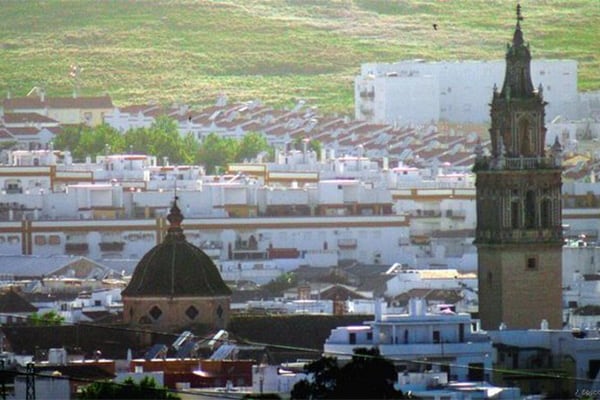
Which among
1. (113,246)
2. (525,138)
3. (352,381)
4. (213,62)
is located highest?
(213,62)

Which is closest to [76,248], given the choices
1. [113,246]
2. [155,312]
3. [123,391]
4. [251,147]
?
[113,246]

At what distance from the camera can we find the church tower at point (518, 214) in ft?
263

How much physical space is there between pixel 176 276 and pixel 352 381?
2285 cm

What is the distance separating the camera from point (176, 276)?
79.2 meters

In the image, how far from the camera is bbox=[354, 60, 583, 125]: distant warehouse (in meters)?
165

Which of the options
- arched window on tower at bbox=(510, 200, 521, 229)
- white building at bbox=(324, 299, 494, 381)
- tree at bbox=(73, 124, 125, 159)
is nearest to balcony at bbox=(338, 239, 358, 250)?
tree at bbox=(73, 124, 125, 159)

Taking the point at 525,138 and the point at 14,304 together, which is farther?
the point at 14,304

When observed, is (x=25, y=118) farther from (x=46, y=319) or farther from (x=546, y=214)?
(x=46, y=319)

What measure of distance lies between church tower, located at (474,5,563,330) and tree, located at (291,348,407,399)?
818 inches

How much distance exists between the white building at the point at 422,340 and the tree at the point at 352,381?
10.3 m

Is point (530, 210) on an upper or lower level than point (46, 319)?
upper

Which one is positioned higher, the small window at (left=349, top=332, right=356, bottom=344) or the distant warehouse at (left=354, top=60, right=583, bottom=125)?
the distant warehouse at (left=354, top=60, right=583, bottom=125)

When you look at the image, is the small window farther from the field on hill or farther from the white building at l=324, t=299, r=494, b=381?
the field on hill

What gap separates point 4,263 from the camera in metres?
107
